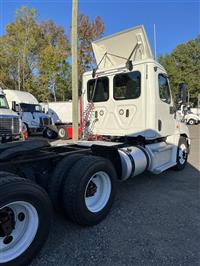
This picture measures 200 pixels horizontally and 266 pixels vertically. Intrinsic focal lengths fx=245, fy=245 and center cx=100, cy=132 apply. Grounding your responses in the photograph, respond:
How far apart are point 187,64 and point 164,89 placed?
4647cm

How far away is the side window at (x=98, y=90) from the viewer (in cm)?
615

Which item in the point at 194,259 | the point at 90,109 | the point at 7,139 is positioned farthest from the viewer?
the point at 7,139

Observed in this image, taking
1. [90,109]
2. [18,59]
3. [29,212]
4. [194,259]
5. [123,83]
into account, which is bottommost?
[194,259]

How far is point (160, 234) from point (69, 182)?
1.41m

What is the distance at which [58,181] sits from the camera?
343 cm

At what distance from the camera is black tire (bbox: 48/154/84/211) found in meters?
3.39

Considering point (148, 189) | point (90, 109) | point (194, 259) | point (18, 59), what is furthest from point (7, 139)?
point (18, 59)

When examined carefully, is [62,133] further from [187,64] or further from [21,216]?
[187,64]

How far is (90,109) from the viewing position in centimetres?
644

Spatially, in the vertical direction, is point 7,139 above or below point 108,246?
above

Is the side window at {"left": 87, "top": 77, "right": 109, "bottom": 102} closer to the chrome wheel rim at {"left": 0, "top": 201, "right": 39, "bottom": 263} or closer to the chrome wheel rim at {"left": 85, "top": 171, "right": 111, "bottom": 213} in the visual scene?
the chrome wheel rim at {"left": 85, "top": 171, "right": 111, "bottom": 213}

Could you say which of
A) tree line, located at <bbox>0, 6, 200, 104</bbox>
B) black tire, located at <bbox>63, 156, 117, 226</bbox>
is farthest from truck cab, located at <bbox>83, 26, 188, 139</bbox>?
tree line, located at <bbox>0, 6, 200, 104</bbox>

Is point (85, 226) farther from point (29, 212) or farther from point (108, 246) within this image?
point (29, 212)

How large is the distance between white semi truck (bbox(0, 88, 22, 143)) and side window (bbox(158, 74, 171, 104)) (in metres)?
6.54
